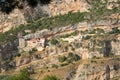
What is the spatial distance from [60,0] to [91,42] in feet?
92.4

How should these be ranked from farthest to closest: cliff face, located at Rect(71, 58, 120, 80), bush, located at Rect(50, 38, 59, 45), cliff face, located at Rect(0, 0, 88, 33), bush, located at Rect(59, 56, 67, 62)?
cliff face, located at Rect(0, 0, 88, 33) < bush, located at Rect(50, 38, 59, 45) < bush, located at Rect(59, 56, 67, 62) < cliff face, located at Rect(71, 58, 120, 80)

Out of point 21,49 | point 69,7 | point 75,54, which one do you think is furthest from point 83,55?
point 69,7

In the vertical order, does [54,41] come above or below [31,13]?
below

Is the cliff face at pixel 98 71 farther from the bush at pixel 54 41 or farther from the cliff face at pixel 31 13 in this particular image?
the cliff face at pixel 31 13

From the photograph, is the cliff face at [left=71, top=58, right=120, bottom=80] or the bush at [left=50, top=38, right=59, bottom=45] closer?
the cliff face at [left=71, top=58, right=120, bottom=80]

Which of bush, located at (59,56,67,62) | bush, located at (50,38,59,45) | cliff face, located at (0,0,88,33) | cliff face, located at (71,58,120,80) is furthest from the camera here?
cliff face, located at (0,0,88,33)

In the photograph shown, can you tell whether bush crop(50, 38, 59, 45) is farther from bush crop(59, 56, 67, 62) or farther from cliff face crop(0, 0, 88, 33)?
cliff face crop(0, 0, 88, 33)

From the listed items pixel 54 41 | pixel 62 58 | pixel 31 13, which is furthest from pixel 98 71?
pixel 31 13

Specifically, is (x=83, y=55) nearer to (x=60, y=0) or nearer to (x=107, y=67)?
(x=107, y=67)

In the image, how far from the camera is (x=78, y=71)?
92750 millimetres

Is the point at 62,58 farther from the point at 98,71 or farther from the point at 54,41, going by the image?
the point at 98,71

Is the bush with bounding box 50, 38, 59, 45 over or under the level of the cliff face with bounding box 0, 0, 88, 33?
under

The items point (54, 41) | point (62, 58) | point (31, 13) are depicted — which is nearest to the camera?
point (62, 58)

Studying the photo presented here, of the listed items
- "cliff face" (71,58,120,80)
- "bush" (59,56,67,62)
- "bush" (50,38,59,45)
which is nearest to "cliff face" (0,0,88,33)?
"bush" (50,38,59,45)
